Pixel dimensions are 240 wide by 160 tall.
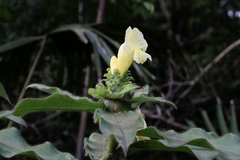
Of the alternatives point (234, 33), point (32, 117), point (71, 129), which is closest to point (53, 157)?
point (32, 117)

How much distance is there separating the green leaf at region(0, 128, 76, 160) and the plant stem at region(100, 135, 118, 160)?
2.6 inches

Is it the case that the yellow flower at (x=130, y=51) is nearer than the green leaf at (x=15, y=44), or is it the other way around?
the yellow flower at (x=130, y=51)

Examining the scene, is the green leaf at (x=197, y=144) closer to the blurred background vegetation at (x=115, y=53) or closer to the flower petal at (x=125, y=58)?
the flower petal at (x=125, y=58)

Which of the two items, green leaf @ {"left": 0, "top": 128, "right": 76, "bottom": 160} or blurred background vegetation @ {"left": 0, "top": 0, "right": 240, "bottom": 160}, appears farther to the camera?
blurred background vegetation @ {"left": 0, "top": 0, "right": 240, "bottom": 160}

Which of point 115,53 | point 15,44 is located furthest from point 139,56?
point 15,44

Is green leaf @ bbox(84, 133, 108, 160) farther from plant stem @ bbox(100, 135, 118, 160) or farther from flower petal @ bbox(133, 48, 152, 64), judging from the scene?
flower petal @ bbox(133, 48, 152, 64)

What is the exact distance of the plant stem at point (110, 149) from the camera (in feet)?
1.24

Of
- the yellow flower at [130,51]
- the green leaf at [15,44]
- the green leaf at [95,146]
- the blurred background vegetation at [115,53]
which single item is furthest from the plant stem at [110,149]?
the green leaf at [15,44]

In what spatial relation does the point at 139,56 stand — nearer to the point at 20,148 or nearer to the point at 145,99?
the point at 145,99

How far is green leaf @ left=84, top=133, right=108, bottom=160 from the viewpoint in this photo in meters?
0.39

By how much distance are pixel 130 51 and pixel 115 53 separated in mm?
565

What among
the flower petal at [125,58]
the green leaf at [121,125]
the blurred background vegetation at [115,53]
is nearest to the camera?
the green leaf at [121,125]

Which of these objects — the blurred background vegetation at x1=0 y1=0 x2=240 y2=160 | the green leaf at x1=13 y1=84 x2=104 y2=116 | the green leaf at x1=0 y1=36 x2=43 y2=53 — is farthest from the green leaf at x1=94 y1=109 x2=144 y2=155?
the green leaf at x1=0 y1=36 x2=43 y2=53

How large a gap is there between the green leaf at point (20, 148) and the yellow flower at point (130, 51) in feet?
0.52
